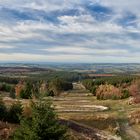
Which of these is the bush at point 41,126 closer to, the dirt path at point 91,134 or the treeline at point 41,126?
the treeline at point 41,126

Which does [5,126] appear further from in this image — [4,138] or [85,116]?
[85,116]

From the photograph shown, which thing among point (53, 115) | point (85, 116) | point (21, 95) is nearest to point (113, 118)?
point (85, 116)

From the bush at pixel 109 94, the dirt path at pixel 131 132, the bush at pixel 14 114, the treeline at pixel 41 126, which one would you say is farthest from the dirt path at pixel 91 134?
the bush at pixel 109 94

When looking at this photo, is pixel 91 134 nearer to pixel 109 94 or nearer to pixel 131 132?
pixel 131 132

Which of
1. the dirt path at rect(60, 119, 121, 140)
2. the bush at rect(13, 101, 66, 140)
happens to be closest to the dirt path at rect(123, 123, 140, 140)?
the dirt path at rect(60, 119, 121, 140)

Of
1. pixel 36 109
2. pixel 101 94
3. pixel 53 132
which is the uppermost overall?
pixel 36 109

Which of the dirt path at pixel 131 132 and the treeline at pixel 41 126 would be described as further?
the dirt path at pixel 131 132

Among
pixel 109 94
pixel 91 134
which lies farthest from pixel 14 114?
pixel 109 94

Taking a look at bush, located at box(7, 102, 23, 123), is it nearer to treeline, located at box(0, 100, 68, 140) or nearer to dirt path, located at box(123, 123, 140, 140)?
dirt path, located at box(123, 123, 140, 140)
